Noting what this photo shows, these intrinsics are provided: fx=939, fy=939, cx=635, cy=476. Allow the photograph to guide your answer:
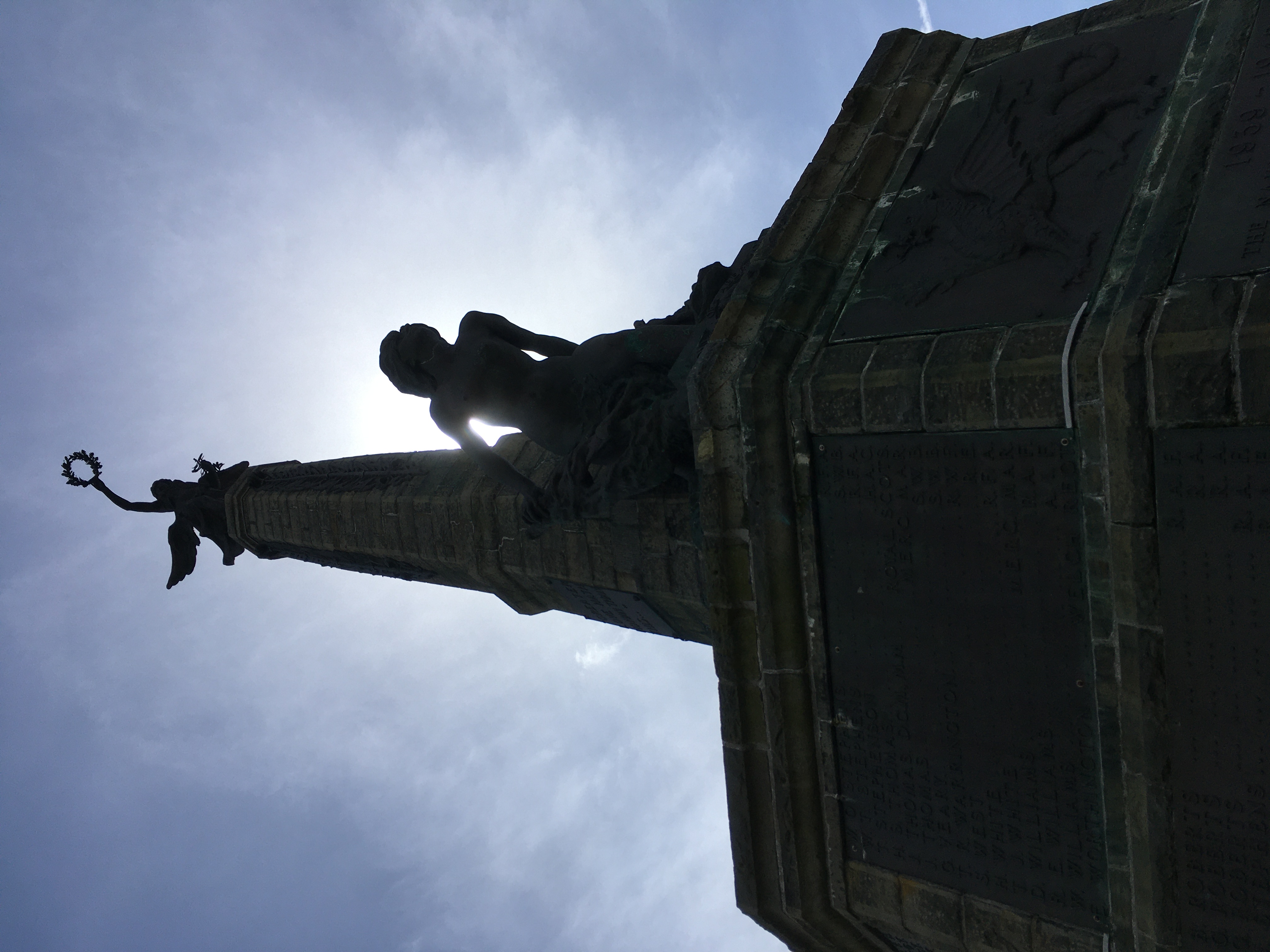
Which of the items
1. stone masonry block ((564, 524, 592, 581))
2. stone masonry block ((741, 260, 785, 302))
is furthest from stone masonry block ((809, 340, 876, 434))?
stone masonry block ((564, 524, 592, 581))

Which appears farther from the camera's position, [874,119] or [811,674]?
[874,119]

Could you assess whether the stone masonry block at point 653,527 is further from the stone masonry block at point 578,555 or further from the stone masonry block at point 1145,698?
the stone masonry block at point 1145,698

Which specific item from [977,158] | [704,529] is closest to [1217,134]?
[977,158]

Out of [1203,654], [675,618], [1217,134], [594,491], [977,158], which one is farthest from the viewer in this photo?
[675,618]

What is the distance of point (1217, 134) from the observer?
13.9ft

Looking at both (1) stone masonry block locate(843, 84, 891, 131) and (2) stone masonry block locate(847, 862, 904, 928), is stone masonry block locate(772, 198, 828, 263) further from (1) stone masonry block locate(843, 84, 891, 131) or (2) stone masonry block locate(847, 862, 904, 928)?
(2) stone masonry block locate(847, 862, 904, 928)

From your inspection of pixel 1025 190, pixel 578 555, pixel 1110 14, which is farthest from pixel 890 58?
pixel 578 555

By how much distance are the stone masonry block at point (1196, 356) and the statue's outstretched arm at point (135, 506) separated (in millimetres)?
14916

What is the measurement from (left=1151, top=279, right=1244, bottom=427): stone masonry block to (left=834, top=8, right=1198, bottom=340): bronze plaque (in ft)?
1.89

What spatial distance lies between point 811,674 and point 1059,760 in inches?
55.0

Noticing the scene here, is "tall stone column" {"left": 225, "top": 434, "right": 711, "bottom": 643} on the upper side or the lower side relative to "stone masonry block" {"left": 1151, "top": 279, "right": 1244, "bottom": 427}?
lower

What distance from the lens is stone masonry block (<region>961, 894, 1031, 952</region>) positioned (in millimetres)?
4699

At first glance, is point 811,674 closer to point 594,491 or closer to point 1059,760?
point 1059,760

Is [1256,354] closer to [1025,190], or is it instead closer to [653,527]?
[1025,190]
